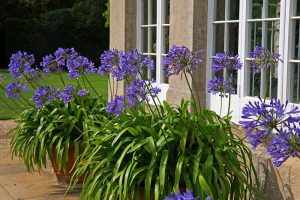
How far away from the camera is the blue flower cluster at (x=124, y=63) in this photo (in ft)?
13.0

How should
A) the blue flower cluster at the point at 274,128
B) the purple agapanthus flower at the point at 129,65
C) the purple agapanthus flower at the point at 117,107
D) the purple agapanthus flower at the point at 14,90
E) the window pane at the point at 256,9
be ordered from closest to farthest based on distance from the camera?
the blue flower cluster at the point at 274,128 < the purple agapanthus flower at the point at 129,65 < the purple agapanthus flower at the point at 117,107 < the purple agapanthus flower at the point at 14,90 < the window pane at the point at 256,9

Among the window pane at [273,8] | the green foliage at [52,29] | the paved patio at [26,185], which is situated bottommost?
the paved patio at [26,185]

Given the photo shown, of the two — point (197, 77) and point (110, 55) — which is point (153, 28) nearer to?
point (197, 77)

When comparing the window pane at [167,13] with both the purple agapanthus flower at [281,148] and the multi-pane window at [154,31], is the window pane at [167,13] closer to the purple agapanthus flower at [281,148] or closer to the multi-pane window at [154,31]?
the multi-pane window at [154,31]

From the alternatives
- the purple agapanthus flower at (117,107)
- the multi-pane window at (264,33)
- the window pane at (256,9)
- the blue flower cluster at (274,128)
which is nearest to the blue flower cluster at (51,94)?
the purple agapanthus flower at (117,107)

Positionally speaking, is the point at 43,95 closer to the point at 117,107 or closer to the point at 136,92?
the point at 117,107

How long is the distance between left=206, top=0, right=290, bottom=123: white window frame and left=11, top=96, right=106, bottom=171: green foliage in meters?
1.74

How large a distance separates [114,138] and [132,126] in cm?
18

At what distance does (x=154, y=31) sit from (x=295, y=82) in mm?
3246

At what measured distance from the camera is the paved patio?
16.9ft

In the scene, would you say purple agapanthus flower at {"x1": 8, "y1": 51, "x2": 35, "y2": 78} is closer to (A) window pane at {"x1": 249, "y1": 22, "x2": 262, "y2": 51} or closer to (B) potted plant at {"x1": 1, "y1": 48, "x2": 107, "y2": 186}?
(B) potted plant at {"x1": 1, "y1": 48, "x2": 107, "y2": 186}

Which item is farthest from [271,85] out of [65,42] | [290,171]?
[65,42]

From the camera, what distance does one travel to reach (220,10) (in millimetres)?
6586

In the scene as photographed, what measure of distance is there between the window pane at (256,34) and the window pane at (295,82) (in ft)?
2.12
